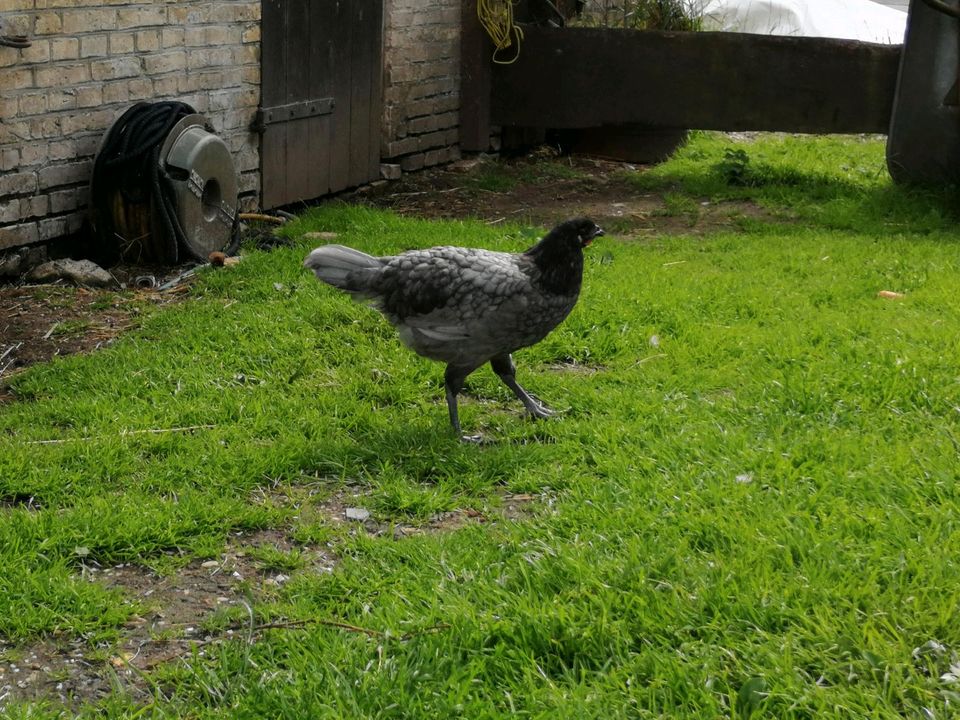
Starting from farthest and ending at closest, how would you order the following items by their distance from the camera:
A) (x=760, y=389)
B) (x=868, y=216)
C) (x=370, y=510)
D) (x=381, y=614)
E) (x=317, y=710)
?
(x=868, y=216), (x=760, y=389), (x=370, y=510), (x=381, y=614), (x=317, y=710)

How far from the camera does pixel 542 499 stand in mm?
4523

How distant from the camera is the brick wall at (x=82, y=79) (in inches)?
276

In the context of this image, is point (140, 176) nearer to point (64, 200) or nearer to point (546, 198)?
point (64, 200)

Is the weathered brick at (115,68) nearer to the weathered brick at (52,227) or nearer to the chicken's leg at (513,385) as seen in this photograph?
the weathered brick at (52,227)

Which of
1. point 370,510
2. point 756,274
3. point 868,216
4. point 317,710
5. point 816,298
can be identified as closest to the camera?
point 317,710

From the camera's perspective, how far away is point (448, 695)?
321 centimetres

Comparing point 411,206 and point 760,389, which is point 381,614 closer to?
point 760,389

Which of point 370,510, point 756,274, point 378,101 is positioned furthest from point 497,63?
point 370,510

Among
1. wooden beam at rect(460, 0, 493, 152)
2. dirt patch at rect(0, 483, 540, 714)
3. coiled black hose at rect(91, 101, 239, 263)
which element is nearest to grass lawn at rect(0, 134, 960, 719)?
dirt patch at rect(0, 483, 540, 714)

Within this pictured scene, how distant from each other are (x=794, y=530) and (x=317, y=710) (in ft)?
5.34

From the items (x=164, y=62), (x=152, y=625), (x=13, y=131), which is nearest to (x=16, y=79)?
(x=13, y=131)

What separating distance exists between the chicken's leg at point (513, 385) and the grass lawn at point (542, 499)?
83mm

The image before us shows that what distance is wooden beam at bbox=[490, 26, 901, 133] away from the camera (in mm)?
10500

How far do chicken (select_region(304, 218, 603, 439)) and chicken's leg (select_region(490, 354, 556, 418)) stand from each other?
0.12 metres
